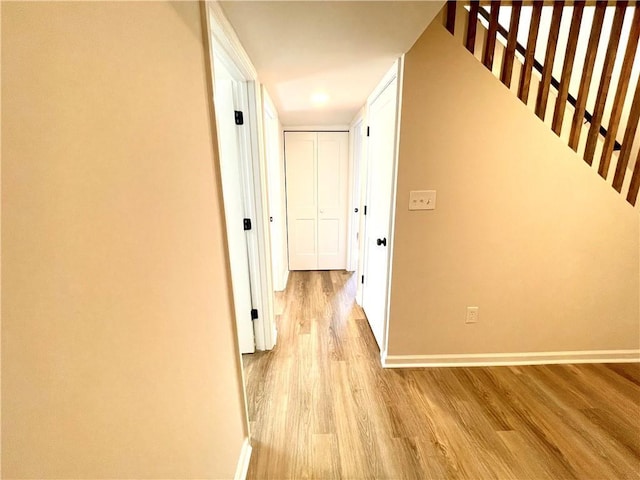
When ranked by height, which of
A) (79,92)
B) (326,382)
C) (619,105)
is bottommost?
(326,382)

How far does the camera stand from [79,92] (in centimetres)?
43

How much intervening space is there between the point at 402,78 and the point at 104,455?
193cm

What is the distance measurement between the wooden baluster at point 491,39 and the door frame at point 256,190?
1.39 meters

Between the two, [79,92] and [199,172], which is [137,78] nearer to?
[79,92]

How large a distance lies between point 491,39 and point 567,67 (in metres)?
0.48

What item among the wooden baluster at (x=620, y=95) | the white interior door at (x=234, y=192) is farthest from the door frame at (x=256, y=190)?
the wooden baluster at (x=620, y=95)

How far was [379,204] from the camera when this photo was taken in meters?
2.13

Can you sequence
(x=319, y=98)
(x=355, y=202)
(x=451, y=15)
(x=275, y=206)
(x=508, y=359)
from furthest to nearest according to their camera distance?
(x=355, y=202) < (x=275, y=206) < (x=319, y=98) < (x=508, y=359) < (x=451, y=15)

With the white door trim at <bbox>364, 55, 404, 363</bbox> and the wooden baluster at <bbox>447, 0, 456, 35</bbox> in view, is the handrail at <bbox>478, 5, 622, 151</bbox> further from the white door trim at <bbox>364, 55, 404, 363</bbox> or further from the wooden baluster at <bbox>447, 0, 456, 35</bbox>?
the white door trim at <bbox>364, 55, 404, 363</bbox>

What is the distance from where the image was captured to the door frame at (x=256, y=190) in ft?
4.61

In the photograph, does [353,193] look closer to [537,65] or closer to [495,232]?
[495,232]

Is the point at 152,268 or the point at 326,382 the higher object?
the point at 152,268

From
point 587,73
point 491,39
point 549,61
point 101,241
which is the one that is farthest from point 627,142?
point 101,241

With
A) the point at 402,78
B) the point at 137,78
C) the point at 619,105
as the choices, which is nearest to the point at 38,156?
the point at 137,78
